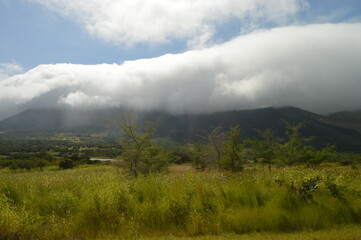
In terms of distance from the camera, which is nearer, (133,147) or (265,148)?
(133,147)

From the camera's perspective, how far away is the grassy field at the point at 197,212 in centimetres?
661

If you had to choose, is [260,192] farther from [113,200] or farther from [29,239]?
[29,239]

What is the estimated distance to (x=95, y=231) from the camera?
23.2 feet

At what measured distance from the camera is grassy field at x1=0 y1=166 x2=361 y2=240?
6.61 metres

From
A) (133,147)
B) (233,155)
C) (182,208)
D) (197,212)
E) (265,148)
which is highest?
(133,147)

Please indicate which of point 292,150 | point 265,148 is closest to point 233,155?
point 265,148

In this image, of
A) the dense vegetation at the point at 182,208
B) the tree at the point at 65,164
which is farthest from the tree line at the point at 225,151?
the tree at the point at 65,164

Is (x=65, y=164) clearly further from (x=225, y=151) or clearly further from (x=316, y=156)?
(x=316, y=156)

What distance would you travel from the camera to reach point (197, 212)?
24.7 ft

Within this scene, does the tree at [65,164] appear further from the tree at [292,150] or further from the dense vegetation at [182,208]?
the dense vegetation at [182,208]

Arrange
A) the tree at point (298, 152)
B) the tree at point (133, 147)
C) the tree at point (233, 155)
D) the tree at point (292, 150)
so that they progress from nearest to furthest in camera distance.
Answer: the tree at point (133, 147) → the tree at point (233, 155) → the tree at point (298, 152) → the tree at point (292, 150)

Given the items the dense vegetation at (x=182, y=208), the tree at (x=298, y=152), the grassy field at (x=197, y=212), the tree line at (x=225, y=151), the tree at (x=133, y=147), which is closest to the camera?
the grassy field at (x=197, y=212)

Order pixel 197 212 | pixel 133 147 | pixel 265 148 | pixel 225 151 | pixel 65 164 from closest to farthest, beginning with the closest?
pixel 197 212 → pixel 133 147 → pixel 225 151 → pixel 265 148 → pixel 65 164

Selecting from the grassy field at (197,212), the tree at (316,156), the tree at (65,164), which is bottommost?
the tree at (65,164)
